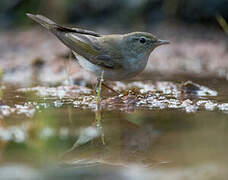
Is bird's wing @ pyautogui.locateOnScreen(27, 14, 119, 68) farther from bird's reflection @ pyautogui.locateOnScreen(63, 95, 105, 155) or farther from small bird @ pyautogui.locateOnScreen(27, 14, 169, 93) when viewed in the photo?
bird's reflection @ pyautogui.locateOnScreen(63, 95, 105, 155)

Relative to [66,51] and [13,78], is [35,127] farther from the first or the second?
[66,51]

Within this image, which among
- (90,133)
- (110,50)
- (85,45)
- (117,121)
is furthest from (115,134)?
(85,45)

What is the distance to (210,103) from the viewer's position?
5.61 meters

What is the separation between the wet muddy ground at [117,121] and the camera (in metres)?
3.35

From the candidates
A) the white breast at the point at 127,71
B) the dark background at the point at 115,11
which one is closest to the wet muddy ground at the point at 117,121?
the white breast at the point at 127,71

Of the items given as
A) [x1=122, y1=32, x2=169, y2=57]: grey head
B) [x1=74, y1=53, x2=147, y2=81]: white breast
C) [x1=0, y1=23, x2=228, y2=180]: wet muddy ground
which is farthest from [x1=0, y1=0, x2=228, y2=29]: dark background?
[x1=74, y1=53, x2=147, y2=81]: white breast

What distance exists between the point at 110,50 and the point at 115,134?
2.14 meters

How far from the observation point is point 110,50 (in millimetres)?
6344

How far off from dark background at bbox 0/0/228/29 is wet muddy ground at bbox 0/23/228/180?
3.78 feet

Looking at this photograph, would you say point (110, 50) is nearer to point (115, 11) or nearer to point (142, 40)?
point (142, 40)

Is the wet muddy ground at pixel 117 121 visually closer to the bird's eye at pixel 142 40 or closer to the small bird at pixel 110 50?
the small bird at pixel 110 50

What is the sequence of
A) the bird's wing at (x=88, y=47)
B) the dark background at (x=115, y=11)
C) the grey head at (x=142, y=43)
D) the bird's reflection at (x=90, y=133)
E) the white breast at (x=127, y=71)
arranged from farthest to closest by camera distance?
the dark background at (x=115, y=11) < the grey head at (x=142, y=43) < the bird's wing at (x=88, y=47) < the white breast at (x=127, y=71) < the bird's reflection at (x=90, y=133)

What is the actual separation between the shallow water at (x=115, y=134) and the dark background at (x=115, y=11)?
3470mm

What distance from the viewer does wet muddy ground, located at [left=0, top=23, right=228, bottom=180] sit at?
3.35m
